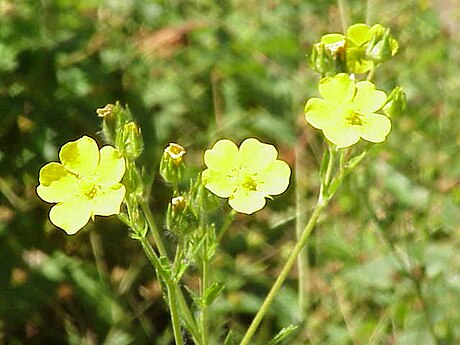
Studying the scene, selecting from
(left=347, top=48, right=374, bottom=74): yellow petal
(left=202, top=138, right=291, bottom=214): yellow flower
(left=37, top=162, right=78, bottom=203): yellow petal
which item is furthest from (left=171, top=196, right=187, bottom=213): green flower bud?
(left=347, top=48, right=374, bottom=74): yellow petal

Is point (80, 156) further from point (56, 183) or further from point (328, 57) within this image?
point (328, 57)

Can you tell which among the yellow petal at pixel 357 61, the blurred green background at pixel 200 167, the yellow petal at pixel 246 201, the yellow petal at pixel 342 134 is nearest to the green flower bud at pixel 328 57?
the yellow petal at pixel 357 61

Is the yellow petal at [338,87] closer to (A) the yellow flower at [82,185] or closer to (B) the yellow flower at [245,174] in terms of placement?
(B) the yellow flower at [245,174]

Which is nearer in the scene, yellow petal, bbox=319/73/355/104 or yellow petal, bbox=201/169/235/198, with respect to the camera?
yellow petal, bbox=201/169/235/198

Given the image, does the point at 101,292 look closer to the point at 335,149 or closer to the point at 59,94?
the point at 59,94

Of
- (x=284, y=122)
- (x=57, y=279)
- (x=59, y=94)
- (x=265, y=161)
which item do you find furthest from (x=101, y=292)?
(x=265, y=161)

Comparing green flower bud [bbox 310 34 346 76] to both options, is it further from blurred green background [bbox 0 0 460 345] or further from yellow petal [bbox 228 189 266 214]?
blurred green background [bbox 0 0 460 345]
